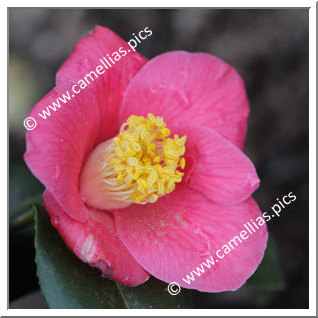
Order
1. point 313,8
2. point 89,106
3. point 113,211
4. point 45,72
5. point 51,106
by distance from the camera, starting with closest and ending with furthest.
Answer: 1. point 51,106
2. point 89,106
3. point 113,211
4. point 313,8
5. point 45,72


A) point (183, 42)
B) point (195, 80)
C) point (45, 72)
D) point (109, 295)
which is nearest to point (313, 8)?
point (195, 80)

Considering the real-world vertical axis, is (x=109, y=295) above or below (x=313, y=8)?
below

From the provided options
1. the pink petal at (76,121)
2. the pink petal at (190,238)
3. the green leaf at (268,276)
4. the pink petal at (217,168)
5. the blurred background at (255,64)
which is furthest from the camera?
the blurred background at (255,64)

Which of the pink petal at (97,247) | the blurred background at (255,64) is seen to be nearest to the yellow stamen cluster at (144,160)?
the pink petal at (97,247)

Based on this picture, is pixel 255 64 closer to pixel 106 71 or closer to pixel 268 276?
pixel 268 276

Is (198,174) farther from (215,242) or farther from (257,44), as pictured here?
(257,44)

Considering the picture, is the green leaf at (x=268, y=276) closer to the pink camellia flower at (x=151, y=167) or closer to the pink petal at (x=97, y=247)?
the pink camellia flower at (x=151, y=167)
